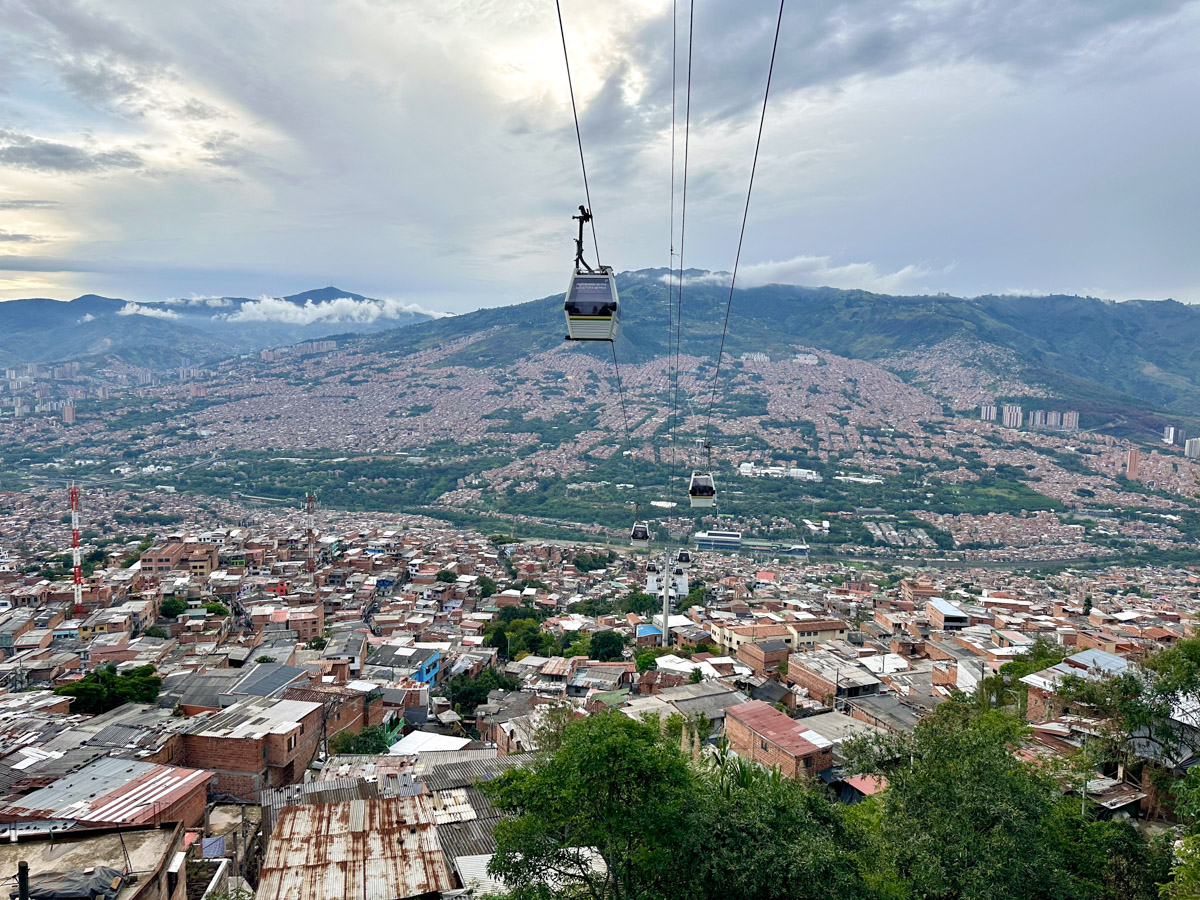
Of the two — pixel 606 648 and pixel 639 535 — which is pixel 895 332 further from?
pixel 606 648

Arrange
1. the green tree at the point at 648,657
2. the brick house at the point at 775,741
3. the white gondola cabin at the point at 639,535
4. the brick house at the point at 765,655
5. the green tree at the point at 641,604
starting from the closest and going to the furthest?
the brick house at the point at 775,741
the green tree at the point at 648,657
the brick house at the point at 765,655
the white gondola cabin at the point at 639,535
the green tree at the point at 641,604

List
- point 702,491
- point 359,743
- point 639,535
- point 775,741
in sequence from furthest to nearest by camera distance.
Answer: point 639,535
point 702,491
point 359,743
point 775,741

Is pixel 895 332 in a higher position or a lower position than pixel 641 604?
higher

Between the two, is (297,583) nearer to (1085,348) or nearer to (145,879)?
(145,879)

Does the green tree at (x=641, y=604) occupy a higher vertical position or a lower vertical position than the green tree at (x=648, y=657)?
lower

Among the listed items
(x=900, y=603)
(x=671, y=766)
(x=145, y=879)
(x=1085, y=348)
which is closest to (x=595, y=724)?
(x=671, y=766)

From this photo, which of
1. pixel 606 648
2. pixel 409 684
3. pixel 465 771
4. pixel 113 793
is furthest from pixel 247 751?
pixel 606 648

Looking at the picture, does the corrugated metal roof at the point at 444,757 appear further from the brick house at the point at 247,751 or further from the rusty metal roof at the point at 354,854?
the rusty metal roof at the point at 354,854

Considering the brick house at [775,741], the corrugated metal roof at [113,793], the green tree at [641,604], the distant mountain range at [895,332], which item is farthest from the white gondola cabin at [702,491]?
the distant mountain range at [895,332]
